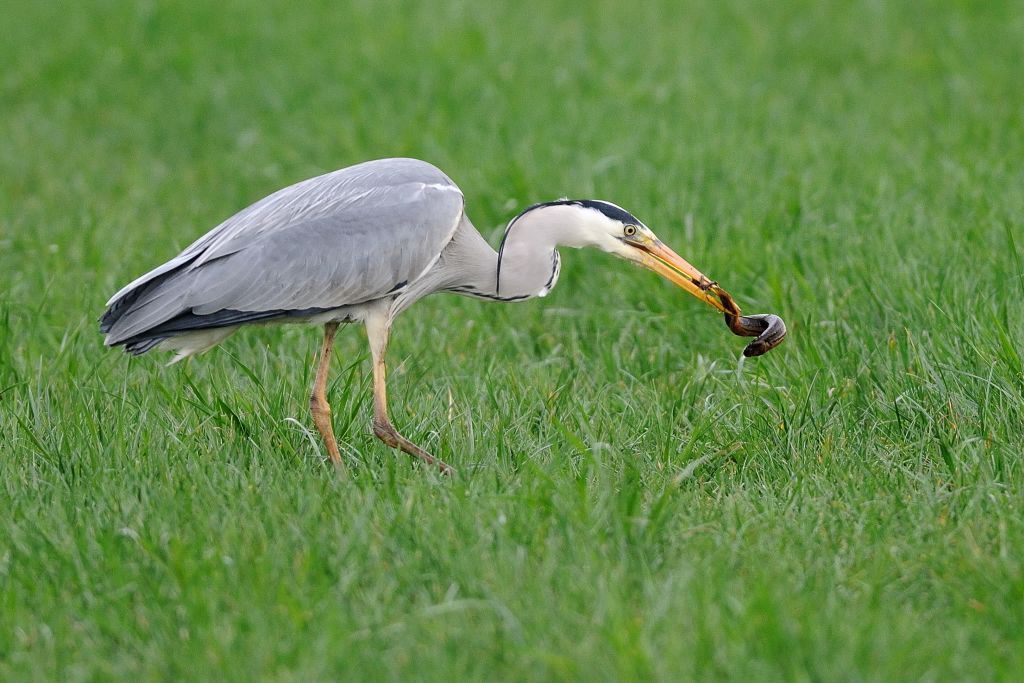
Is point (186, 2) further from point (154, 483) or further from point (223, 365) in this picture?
point (154, 483)

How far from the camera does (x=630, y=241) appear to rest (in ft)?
15.9

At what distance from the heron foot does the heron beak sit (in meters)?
1.05

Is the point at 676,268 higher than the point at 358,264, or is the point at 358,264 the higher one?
the point at 358,264

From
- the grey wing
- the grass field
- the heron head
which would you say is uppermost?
the grey wing

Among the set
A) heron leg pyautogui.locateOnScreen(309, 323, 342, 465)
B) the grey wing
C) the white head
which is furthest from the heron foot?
the white head

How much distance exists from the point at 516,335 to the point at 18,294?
238 cm

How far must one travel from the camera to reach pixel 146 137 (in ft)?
33.2

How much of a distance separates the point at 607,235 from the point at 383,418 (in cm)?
102

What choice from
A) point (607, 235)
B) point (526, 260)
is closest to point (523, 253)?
point (526, 260)

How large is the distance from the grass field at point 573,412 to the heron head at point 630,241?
17.1 inches

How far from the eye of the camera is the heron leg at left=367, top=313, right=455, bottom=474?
4508mm

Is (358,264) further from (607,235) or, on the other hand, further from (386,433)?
(607,235)

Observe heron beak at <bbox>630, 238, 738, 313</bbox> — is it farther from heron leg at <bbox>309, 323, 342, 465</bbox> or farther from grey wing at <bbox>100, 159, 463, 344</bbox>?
heron leg at <bbox>309, 323, 342, 465</bbox>

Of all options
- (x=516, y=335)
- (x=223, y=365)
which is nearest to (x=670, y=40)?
(x=516, y=335)
